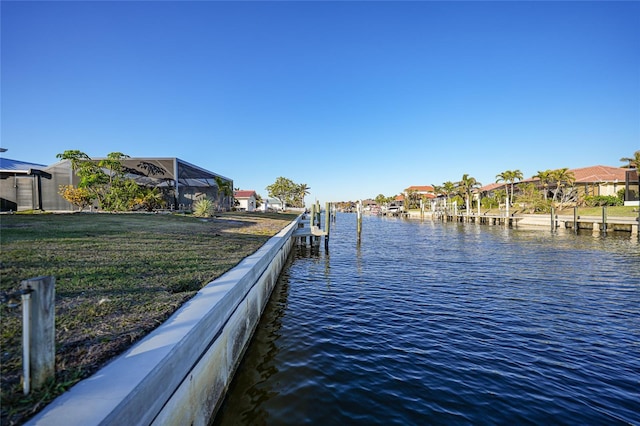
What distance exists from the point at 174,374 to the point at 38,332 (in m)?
1.24

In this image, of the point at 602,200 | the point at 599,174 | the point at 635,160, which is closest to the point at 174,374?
the point at 635,160

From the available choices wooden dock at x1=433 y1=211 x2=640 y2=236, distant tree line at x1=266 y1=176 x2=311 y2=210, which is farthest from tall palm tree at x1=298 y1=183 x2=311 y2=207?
wooden dock at x1=433 y1=211 x2=640 y2=236

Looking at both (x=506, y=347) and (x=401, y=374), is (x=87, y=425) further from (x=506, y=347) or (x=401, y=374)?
(x=506, y=347)

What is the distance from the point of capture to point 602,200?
43969mm

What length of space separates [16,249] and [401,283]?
37.9 feet

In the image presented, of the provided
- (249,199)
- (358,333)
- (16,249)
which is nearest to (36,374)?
(358,333)

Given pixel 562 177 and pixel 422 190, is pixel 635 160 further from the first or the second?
pixel 422 190

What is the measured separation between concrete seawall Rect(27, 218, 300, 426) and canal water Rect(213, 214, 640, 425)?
0.65m

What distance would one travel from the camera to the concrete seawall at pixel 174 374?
7.91 feet

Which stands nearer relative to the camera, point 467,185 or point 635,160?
point 635,160

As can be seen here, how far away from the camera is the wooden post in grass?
2.50 metres

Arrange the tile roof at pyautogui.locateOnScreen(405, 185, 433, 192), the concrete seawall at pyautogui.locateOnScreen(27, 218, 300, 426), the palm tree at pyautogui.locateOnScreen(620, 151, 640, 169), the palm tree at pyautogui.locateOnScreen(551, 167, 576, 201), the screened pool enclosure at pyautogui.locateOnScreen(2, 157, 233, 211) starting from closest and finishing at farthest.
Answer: the concrete seawall at pyautogui.locateOnScreen(27, 218, 300, 426) < the screened pool enclosure at pyautogui.locateOnScreen(2, 157, 233, 211) < the palm tree at pyautogui.locateOnScreen(620, 151, 640, 169) < the palm tree at pyautogui.locateOnScreen(551, 167, 576, 201) < the tile roof at pyautogui.locateOnScreen(405, 185, 433, 192)

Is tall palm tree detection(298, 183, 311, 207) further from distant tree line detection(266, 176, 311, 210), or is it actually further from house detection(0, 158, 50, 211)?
house detection(0, 158, 50, 211)

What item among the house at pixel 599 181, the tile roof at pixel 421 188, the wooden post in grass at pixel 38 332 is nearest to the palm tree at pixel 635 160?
the house at pixel 599 181
